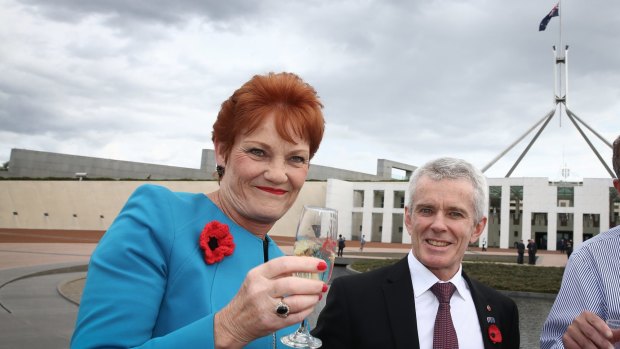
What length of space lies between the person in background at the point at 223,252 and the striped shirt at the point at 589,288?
5.80ft

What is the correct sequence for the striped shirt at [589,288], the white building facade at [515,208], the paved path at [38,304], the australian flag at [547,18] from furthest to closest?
the australian flag at [547,18] → the white building facade at [515,208] → the paved path at [38,304] → the striped shirt at [589,288]

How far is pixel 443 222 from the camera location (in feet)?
8.20

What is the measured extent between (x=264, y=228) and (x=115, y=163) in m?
55.8

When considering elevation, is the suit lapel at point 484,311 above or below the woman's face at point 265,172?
below

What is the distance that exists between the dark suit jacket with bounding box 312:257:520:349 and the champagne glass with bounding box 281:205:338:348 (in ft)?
3.57

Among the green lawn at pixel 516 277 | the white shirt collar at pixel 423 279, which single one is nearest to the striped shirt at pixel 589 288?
the white shirt collar at pixel 423 279

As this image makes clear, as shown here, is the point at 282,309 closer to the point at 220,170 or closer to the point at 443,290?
the point at 220,170

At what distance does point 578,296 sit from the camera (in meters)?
2.63

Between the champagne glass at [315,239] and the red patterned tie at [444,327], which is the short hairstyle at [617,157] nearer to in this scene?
the red patterned tie at [444,327]

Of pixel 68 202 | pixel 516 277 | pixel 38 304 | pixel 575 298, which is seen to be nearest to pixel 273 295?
pixel 575 298

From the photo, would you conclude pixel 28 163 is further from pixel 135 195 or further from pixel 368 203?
pixel 135 195

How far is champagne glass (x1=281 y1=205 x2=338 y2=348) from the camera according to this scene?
1377mm

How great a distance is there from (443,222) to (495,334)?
65 centimetres

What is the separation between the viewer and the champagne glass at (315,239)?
54.2 inches
